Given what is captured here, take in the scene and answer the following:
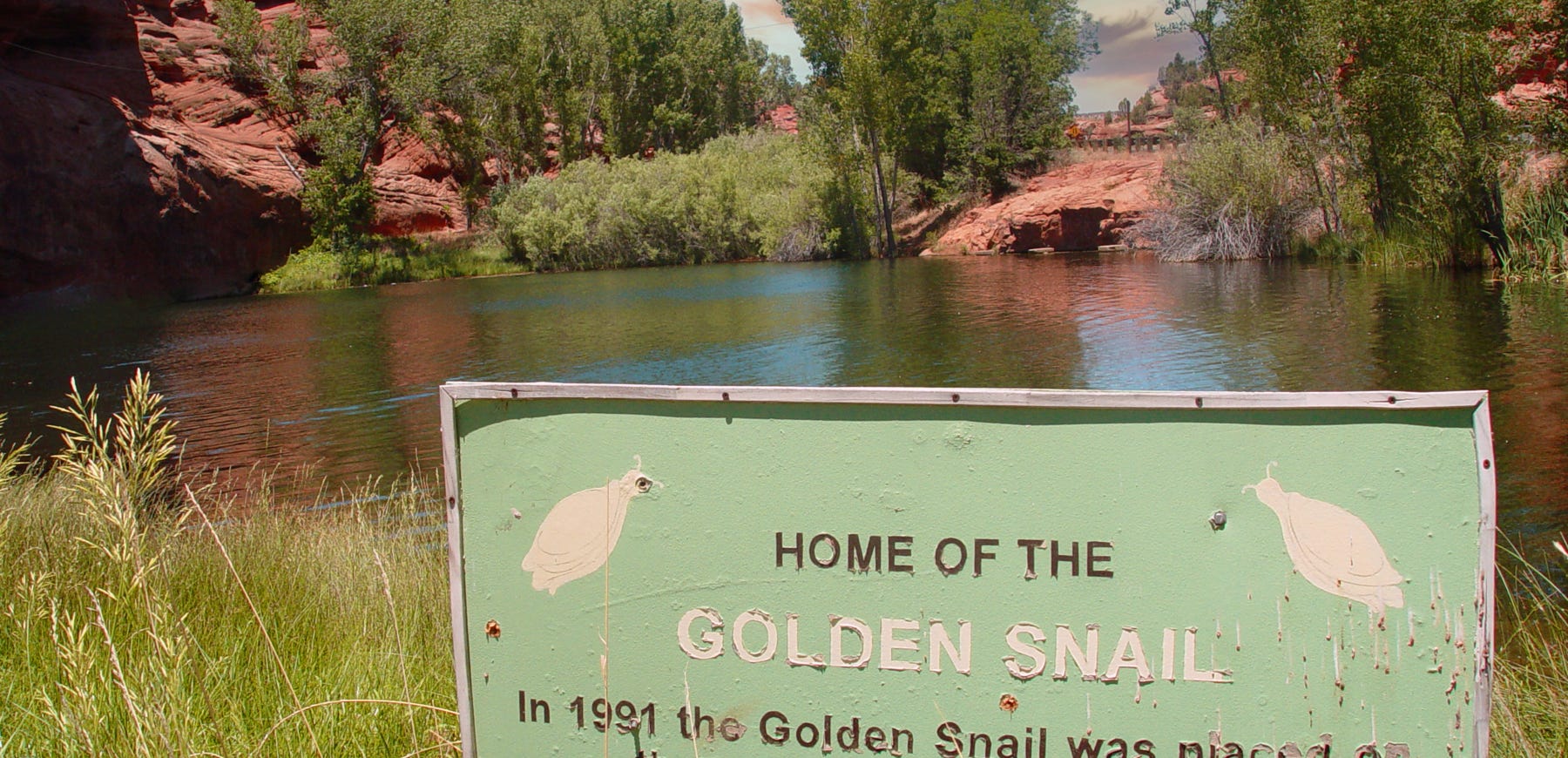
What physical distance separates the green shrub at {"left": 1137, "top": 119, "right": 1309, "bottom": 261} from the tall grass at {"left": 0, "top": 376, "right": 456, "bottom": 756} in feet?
86.4

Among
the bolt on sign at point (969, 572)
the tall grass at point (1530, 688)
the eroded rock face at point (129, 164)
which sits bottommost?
the tall grass at point (1530, 688)

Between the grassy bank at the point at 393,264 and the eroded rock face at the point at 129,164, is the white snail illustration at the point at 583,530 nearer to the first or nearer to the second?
the eroded rock face at the point at 129,164

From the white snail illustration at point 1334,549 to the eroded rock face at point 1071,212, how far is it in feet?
119

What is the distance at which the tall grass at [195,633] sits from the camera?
225 centimetres

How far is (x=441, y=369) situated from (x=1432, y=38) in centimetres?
1669

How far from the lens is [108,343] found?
1919cm

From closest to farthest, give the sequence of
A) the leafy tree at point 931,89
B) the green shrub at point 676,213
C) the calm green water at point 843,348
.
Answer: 1. the calm green water at point 843,348
2. the leafy tree at point 931,89
3. the green shrub at point 676,213

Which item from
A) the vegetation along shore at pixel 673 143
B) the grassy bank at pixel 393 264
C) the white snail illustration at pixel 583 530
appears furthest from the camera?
the grassy bank at pixel 393 264

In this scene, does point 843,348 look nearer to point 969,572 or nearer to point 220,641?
point 220,641

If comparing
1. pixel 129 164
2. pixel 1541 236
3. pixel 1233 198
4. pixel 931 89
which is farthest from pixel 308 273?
pixel 1541 236

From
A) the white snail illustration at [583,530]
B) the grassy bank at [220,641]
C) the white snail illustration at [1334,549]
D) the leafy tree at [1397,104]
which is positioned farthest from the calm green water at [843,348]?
the white snail illustration at [583,530]

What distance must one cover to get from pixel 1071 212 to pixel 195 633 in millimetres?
37869

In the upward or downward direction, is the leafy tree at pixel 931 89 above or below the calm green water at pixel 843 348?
above

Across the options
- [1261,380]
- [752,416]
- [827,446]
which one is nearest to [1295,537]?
[827,446]
